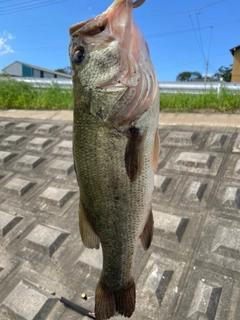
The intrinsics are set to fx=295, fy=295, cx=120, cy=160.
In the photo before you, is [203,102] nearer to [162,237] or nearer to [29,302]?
[162,237]

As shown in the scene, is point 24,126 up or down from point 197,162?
down

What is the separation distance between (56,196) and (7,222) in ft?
2.16

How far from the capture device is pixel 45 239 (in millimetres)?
3236

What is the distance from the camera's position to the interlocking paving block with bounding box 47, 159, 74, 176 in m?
4.31

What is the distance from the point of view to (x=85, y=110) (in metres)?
1.38

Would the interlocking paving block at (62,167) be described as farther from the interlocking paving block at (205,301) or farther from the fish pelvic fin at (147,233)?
the fish pelvic fin at (147,233)

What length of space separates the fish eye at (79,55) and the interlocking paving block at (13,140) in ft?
14.6

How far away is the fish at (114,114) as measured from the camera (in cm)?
133

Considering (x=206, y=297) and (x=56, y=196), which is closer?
(x=206, y=297)

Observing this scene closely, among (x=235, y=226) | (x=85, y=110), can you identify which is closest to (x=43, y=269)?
(x=235, y=226)

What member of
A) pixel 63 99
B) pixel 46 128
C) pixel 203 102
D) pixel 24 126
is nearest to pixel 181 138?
pixel 203 102

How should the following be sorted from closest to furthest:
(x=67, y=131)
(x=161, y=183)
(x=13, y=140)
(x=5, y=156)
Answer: (x=161, y=183)
(x=5, y=156)
(x=67, y=131)
(x=13, y=140)

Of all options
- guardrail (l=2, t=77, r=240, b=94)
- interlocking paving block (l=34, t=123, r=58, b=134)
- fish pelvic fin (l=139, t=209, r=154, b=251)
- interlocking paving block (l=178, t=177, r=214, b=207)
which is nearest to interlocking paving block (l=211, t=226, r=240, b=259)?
interlocking paving block (l=178, t=177, r=214, b=207)

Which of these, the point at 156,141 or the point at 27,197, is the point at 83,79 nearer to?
the point at 156,141
